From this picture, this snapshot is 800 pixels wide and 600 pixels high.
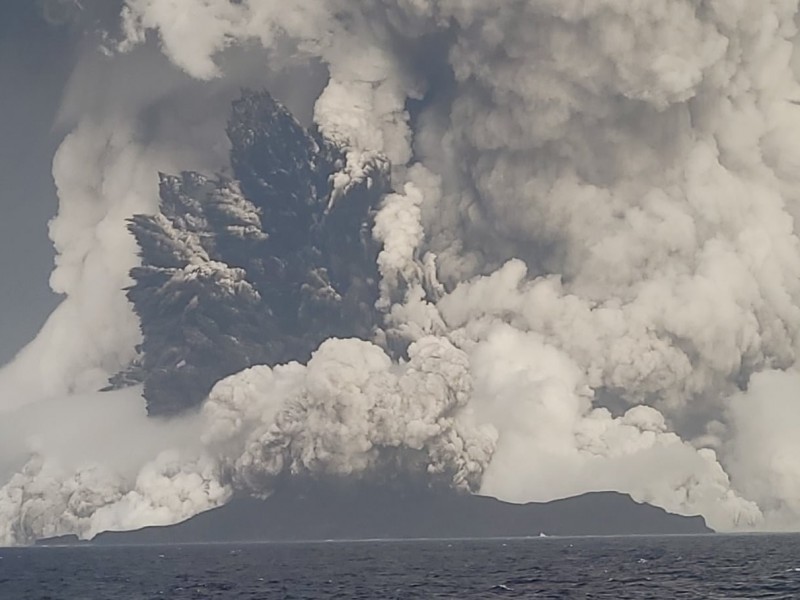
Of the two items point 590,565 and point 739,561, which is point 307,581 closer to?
point 590,565

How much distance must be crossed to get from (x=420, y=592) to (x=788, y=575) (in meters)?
A: 49.2

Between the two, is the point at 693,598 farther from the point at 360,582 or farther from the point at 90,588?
the point at 90,588

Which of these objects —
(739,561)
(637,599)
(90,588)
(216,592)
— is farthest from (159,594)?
(739,561)

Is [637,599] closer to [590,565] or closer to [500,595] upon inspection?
[500,595]

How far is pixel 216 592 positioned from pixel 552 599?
49.3 m

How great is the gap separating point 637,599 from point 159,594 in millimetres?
64266

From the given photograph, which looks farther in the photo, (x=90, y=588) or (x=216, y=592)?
(x=90, y=588)

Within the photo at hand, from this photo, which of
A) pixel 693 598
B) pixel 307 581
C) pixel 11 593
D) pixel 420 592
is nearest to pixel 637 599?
pixel 693 598

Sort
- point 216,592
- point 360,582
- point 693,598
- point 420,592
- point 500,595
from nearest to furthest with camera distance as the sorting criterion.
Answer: point 693,598 < point 500,595 < point 420,592 < point 216,592 < point 360,582

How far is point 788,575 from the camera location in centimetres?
14300

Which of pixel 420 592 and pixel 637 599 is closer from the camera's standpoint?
pixel 637 599

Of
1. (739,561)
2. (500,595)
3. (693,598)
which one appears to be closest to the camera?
(693,598)

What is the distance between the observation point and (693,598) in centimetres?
10856

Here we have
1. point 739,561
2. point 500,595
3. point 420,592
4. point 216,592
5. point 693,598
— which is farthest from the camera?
point 739,561
